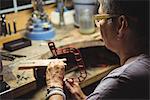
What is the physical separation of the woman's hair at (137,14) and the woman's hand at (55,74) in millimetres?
493

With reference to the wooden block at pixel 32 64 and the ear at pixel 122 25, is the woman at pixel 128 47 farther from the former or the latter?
the wooden block at pixel 32 64

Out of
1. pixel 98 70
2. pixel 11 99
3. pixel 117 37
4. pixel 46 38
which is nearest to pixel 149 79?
pixel 117 37

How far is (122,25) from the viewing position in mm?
1115

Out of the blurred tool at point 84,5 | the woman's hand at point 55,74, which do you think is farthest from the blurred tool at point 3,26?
the woman's hand at point 55,74

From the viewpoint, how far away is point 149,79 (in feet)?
3.64

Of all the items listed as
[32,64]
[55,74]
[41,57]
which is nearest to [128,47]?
[55,74]

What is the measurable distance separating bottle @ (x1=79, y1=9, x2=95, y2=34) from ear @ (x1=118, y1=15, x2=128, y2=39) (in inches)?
42.3

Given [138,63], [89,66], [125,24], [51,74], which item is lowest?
[89,66]

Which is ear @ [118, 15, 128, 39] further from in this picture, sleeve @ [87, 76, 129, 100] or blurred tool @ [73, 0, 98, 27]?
blurred tool @ [73, 0, 98, 27]

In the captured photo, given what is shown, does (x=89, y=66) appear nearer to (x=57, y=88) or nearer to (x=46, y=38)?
(x=46, y=38)

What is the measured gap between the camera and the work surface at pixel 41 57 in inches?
59.3

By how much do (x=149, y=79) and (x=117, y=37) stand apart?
0.21 metres

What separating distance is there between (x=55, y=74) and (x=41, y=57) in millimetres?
369

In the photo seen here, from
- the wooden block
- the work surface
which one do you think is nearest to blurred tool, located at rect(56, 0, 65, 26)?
the work surface
